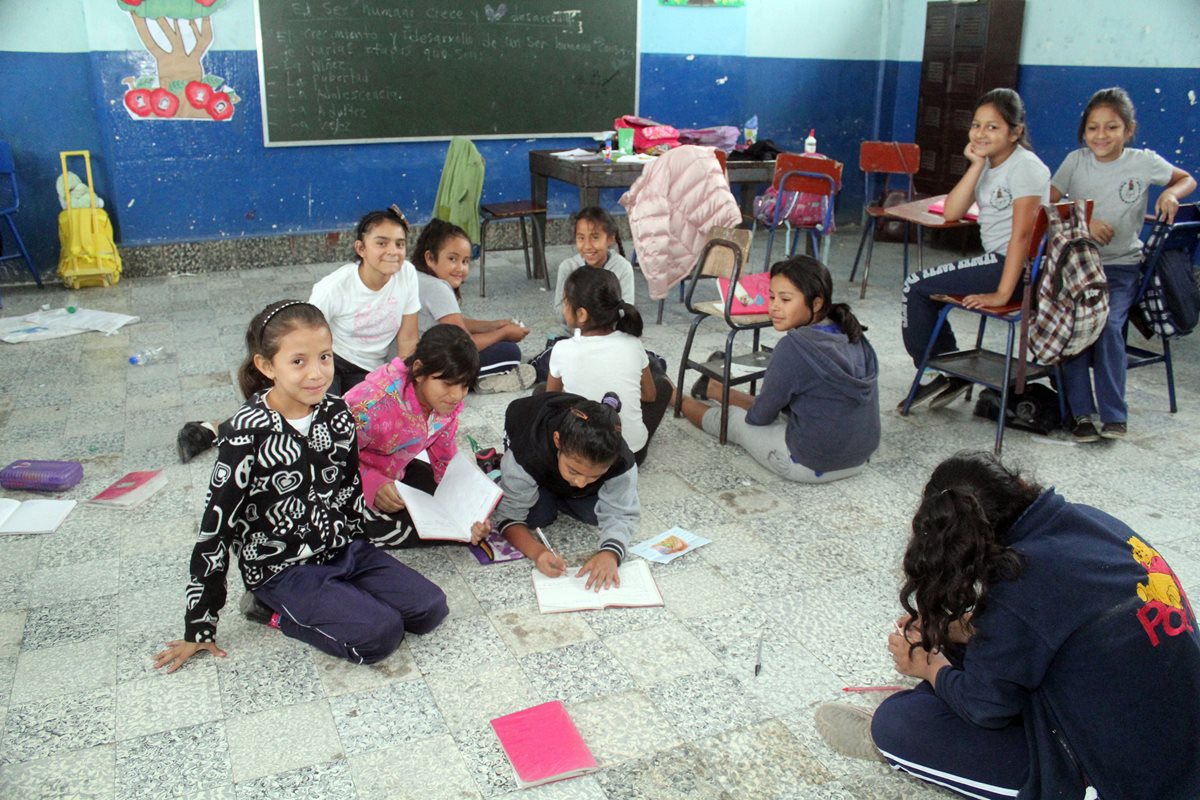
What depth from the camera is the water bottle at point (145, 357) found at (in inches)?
181

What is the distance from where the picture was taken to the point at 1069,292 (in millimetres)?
3463

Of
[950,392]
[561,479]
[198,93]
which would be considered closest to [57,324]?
[198,93]

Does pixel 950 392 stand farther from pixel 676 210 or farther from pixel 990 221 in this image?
pixel 676 210

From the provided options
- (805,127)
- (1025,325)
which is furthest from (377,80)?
(1025,325)

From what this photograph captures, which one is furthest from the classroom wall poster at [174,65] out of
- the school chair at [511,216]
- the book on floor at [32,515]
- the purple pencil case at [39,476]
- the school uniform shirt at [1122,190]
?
the school uniform shirt at [1122,190]

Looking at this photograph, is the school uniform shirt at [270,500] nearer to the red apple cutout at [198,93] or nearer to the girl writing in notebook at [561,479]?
the girl writing in notebook at [561,479]

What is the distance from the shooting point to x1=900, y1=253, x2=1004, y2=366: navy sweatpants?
380 cm

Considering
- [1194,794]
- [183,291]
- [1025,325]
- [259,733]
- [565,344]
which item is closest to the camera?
[1194,794]

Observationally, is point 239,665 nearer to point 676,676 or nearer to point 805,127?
point 676,676

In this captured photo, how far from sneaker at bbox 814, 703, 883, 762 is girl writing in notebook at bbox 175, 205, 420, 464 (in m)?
2.12

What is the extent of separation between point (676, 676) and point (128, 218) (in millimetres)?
5278

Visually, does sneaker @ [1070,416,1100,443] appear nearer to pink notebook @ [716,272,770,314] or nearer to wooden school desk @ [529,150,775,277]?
pink notebook @ [716,272,770,314]

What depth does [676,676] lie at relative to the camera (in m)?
2.29

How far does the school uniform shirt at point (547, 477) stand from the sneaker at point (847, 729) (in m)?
0.74
